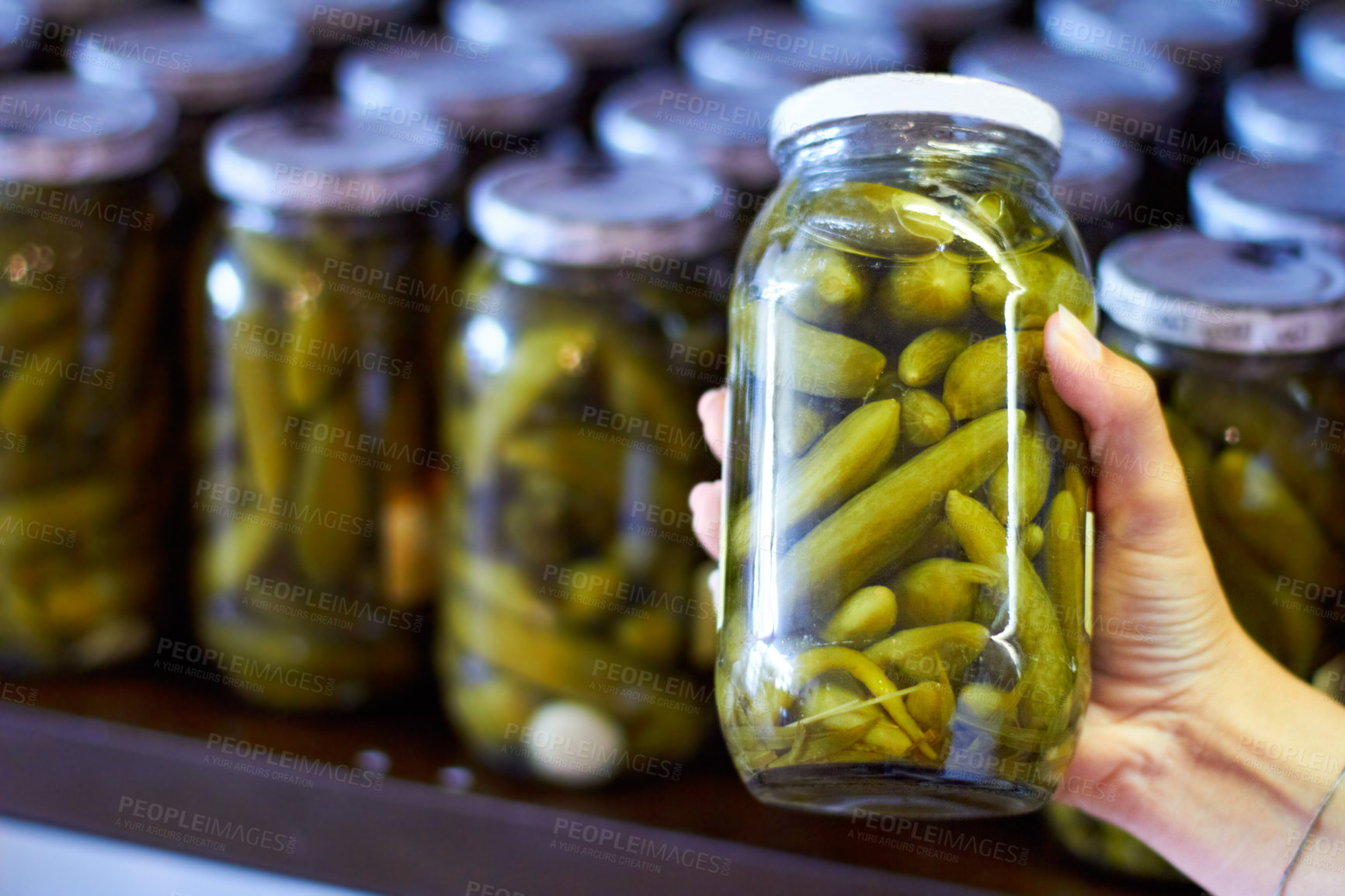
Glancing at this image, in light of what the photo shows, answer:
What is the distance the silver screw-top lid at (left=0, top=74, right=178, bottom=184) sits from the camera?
89cm

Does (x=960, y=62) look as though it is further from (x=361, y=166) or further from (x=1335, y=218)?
(x=361, y=166)

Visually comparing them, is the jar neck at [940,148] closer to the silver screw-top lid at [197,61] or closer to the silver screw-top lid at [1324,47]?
the silver screw-top lid at [1324,47]

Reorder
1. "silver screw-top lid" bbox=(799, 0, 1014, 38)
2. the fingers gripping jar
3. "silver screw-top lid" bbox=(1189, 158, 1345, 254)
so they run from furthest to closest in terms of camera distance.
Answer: "silver screw-top lid" bbox=(799, 0, 1014, 38)
"silver screw-top lid" bbox=(1189, 158, 1345, 254)
the fingers gripping jar

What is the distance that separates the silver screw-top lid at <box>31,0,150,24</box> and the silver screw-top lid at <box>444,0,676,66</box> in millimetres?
329

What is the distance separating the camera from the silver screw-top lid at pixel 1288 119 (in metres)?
0.81

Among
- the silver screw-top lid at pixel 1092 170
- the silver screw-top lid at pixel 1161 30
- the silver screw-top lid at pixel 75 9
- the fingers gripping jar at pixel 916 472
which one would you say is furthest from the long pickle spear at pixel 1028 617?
the silver screw-top lid at pixel 75 9

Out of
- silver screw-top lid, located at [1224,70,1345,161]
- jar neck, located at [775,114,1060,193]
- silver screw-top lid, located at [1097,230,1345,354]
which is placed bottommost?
silver screw-top lid, located at [1097,230,1345,354]

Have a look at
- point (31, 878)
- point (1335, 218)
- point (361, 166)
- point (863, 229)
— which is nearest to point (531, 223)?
point (361, 166)

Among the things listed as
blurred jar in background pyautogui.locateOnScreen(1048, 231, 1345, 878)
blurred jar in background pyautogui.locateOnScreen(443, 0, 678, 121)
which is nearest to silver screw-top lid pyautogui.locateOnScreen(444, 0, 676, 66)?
blurred jar in background pyautogui.locateOnScreen(443, 0, 678, 121)

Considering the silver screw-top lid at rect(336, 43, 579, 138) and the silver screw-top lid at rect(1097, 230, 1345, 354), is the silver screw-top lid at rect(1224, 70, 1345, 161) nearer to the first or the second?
the silver screw-top lid at rect(1097, 230, 1345, 354)

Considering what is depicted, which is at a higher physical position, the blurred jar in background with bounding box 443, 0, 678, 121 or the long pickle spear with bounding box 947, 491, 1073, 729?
the blurred jar in background with bounding box 443, 0, 678, 121

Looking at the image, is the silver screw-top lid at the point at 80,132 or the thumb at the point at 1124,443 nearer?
the thumb at the point at 1124,443

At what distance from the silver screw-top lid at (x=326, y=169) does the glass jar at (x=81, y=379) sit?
0.27 feet

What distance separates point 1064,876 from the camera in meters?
0.78
